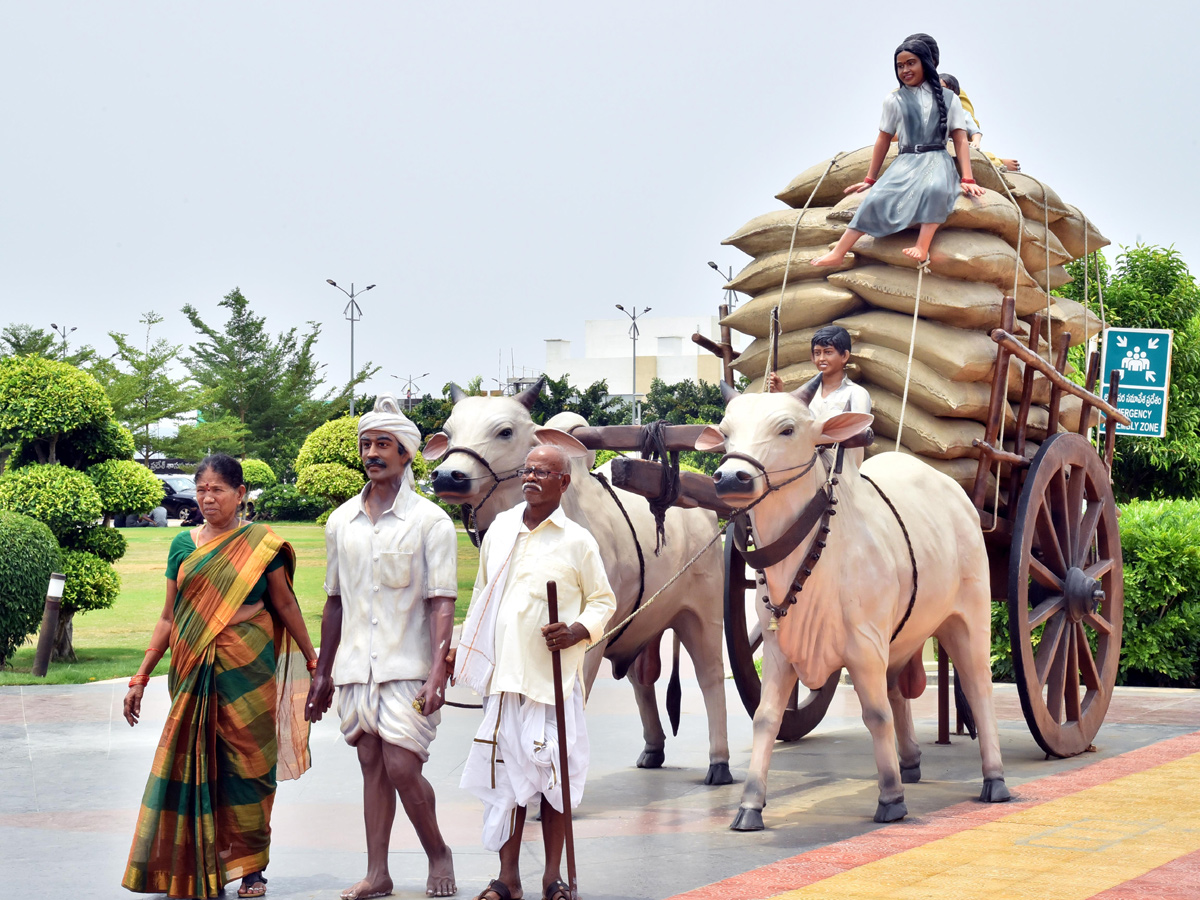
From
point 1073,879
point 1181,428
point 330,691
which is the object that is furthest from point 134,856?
point 1181,428

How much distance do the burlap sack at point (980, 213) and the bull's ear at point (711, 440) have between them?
284 cm

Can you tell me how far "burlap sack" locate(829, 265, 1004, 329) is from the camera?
8.51 m

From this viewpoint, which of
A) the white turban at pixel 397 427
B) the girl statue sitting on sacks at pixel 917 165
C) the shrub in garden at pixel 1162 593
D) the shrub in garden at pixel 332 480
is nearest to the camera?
the white turban at pixel 397 427

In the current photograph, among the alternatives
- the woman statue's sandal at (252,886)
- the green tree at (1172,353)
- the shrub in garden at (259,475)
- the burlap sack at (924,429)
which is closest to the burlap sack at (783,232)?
the burlap sack at (924,429)

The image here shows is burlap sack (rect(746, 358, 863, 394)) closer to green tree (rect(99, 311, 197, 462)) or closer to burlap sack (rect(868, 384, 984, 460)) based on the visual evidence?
burlap sack (rect(868, 384, 984, 460))

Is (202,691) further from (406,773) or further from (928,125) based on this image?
(928,125)

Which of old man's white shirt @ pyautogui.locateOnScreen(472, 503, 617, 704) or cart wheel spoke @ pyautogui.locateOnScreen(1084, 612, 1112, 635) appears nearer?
old man's white shirt @ pyautogui.locateOnScreen(472, 503, 617, 704)

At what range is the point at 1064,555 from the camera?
888cm

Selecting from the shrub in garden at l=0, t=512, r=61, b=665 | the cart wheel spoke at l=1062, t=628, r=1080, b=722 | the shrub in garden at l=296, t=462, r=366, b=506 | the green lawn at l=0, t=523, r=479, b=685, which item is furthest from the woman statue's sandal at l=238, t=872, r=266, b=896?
the shrub in garden at l=296, t=462, r=366, b=506

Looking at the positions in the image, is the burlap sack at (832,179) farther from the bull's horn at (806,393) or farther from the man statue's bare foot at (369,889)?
the man statue's bare foot at (369,889)

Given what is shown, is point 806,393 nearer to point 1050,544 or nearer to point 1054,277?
point 1050,544

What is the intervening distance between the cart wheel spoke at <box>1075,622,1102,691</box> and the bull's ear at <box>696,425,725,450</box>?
3.65m

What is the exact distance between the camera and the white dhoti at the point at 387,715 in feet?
17.8

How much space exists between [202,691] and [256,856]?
0.72m
